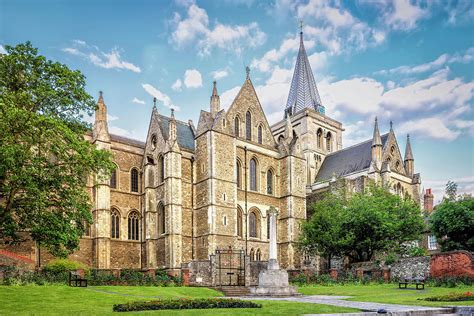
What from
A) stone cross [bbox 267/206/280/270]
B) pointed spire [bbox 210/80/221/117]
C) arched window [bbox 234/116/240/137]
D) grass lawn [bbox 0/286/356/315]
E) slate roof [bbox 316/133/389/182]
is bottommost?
grass lawn [bbox 0/286/356/315]

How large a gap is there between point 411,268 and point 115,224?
24.2 metres

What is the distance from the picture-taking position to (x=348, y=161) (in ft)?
186

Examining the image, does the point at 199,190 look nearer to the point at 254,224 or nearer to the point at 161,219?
the point at 161,219

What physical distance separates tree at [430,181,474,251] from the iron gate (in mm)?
15386

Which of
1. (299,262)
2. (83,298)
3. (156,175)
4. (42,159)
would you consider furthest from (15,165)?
(299,262)

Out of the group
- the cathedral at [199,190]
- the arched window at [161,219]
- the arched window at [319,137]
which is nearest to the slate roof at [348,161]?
the cathedral at [199,190]

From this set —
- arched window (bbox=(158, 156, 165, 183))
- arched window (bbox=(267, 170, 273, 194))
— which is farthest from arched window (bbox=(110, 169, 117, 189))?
arched window (bbox=(267, 170, 273, 194))

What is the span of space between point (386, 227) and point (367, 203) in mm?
2550

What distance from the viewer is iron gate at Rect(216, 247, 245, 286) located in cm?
3011

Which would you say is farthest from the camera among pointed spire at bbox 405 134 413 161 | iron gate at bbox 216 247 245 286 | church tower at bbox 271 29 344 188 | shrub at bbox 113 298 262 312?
church tower at bbox 271 29 344 188

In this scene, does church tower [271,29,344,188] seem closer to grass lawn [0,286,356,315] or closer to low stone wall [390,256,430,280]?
A: low stone wall [390,256,430,280]

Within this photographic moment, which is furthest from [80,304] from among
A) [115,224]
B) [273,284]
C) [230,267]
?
[115,224]

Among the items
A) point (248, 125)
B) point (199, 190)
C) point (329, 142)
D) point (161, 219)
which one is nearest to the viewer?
point (199, 190)

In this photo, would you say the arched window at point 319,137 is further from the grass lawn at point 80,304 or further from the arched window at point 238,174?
the grass lawn at point 80,304
